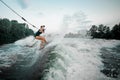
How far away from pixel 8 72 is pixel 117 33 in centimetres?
7029

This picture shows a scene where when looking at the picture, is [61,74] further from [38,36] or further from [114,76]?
[38,36]

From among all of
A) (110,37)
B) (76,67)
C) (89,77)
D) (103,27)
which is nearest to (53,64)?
(76,67)

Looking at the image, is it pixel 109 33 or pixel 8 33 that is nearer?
pixel 8 33

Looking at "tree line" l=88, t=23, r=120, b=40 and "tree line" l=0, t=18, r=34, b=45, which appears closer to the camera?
"tree line" l=0, t=18, r=34, b=45

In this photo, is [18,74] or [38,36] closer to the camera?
[18,74]

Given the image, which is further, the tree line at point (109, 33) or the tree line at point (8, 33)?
the tree line at point (109, 33)

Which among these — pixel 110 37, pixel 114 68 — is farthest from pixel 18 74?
pixel 110 37

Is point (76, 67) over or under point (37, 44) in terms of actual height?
under

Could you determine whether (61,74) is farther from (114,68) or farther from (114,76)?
(114,68)

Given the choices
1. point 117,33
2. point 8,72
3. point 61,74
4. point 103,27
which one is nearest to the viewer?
point 61,74

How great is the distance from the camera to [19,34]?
202 ft

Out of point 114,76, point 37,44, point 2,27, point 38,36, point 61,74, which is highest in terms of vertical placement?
point 2,27

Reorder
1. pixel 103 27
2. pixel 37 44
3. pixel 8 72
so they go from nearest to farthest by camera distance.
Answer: pixel 8 72, pixel 37 44, pixel 103 27

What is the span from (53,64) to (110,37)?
68670 mm
